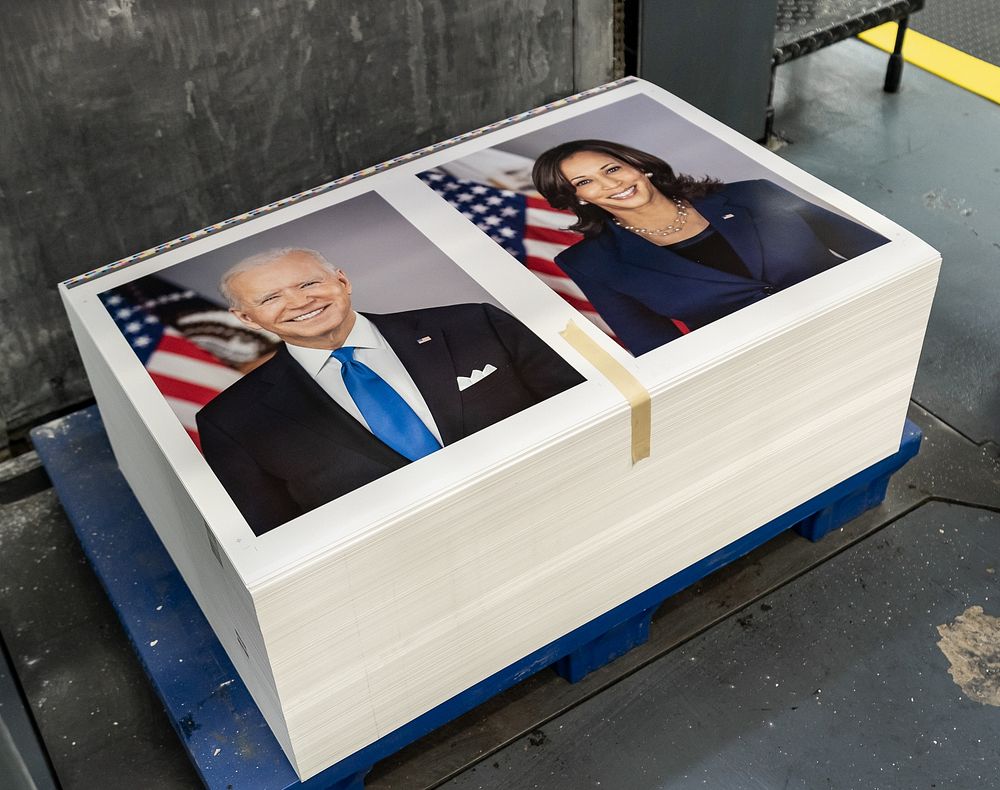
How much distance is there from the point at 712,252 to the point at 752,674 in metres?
0.94

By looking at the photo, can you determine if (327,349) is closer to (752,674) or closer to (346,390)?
(346,390)

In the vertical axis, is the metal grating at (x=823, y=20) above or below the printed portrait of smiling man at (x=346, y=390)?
below

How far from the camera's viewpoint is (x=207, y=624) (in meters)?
2.59

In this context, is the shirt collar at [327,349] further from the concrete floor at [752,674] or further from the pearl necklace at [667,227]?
the concrete floor at [752,674]

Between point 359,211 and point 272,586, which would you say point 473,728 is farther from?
point 359,211

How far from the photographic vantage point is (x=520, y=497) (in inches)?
85.9

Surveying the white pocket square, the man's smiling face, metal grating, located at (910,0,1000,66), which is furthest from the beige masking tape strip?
metal grating, located at (910,0,1000,66)

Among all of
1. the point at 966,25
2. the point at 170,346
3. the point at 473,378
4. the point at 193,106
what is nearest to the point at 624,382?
the point at 473,378

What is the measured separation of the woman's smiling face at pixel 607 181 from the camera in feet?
8.97

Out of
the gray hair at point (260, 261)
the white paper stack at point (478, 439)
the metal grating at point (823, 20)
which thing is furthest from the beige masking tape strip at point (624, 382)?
the metal grating at point (823, 20)

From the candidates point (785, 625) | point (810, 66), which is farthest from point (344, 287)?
point (810, 66)

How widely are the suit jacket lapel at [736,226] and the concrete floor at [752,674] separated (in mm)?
794

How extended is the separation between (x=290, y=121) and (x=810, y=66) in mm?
2513

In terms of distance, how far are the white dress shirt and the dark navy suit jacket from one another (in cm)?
1
